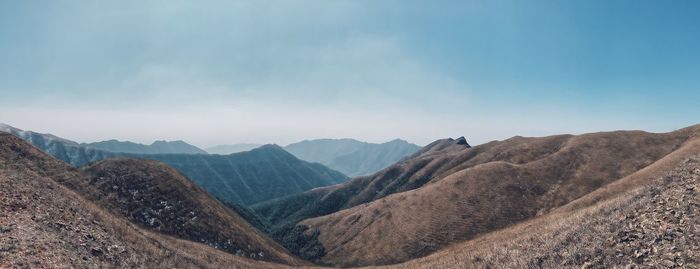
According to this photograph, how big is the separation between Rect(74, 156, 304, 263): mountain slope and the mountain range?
0.97ft

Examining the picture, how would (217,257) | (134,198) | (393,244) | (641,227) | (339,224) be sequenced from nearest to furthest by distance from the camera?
(641,227) → (217,257) → (134,198) → (393,244) → (339,224)

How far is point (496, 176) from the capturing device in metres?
83.9

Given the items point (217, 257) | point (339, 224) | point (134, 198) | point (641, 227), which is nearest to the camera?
point (641, 227)

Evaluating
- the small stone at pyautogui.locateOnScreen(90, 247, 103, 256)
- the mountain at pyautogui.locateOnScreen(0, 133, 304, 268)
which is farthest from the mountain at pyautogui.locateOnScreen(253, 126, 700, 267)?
the small stone at pyautogui.locateOnScreen(90, 247, 103, 256)

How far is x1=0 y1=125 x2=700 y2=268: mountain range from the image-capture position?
23.1 meters

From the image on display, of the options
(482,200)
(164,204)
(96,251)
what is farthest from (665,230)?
(164,204)

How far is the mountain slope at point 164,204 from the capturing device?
5834 cm

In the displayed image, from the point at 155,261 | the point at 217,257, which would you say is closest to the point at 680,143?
the point at 217,257

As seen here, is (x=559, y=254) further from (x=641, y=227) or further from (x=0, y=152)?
(x=0, y=152)

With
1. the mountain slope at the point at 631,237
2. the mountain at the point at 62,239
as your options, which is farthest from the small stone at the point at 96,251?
the mountain slope at the point at 631,237

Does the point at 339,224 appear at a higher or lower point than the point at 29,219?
lower

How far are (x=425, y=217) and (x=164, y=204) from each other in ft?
164

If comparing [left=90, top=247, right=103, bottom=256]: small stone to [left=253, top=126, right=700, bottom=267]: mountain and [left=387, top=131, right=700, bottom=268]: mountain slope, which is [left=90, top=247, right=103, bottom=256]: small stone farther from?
[left=253, top=126, right=700, bottom=267]: mountain

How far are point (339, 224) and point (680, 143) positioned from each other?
276 feet
